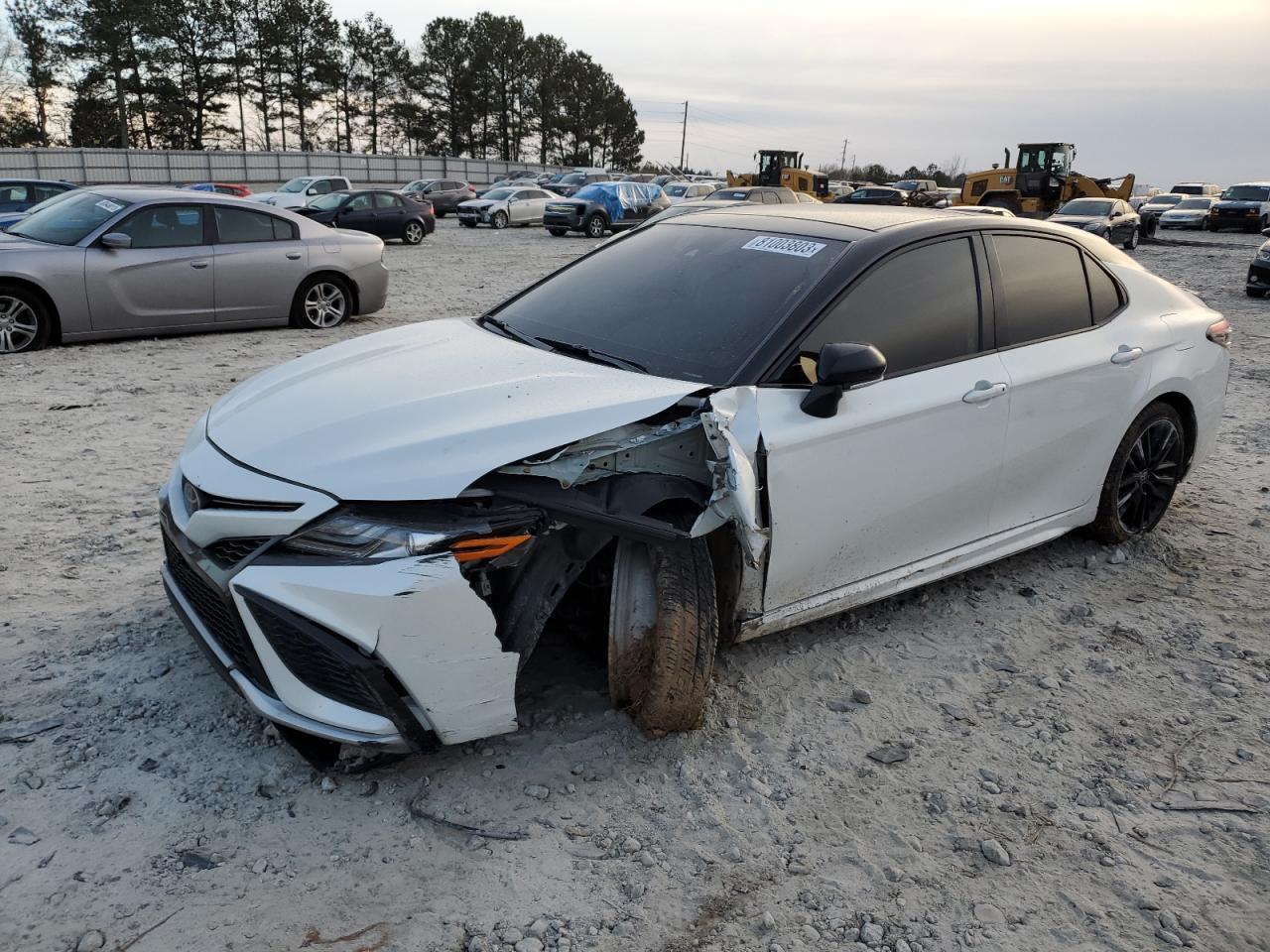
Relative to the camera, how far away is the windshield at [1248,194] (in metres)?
36.2

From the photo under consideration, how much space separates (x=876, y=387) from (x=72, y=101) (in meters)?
60.3

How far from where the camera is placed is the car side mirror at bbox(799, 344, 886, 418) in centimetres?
304

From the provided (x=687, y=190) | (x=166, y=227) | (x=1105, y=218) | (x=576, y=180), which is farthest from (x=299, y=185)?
(x=1105, y=218)

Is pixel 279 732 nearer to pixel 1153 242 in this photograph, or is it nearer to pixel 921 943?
pixel 921 943

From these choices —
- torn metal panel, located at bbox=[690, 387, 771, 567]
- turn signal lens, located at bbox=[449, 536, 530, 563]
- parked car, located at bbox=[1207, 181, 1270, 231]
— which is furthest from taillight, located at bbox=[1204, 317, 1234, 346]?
parked car, located at bbox=[1207, 181, 1270, 231]

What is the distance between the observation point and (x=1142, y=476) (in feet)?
15.1

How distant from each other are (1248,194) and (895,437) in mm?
41187

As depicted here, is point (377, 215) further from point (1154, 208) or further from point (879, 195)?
point (1154, 208)

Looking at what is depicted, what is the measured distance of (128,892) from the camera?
2451 millimetres

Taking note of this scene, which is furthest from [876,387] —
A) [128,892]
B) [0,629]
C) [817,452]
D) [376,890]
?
[0,629]

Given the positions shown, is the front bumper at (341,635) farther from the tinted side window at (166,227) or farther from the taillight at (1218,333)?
the tinted side window at (166,227)

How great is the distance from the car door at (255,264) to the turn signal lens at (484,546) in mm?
7910

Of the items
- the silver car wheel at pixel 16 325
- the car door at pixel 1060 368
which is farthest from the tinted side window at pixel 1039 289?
the silver car wheel at pixel 16 325

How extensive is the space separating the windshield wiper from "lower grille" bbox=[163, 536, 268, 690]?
1.43 meters
